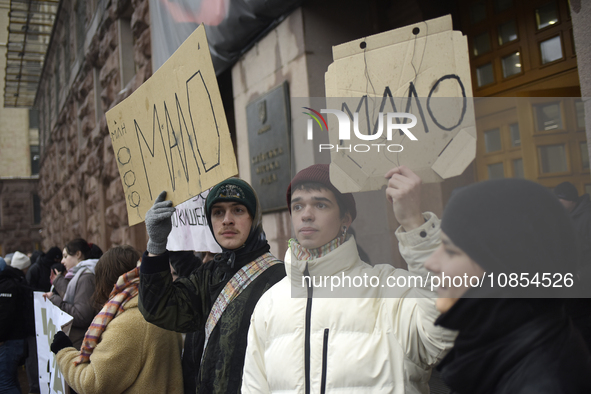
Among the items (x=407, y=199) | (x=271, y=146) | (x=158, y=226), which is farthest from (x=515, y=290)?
(x=271, y=146)

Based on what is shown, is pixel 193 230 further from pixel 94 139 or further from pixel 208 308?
pixel 94 139

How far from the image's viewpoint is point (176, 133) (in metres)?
1.86

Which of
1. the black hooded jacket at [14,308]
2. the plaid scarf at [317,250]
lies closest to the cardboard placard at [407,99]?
the plaid scarf at [317,250]

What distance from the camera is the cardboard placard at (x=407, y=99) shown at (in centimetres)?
87

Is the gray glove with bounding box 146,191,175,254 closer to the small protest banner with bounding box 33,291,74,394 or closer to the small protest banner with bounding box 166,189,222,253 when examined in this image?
the small protest banner with bounding box 166,189,222,253

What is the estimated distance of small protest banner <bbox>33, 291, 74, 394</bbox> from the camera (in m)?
2.74

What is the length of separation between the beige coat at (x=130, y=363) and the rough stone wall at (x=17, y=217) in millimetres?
24837

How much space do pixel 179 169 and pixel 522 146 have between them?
1298mm

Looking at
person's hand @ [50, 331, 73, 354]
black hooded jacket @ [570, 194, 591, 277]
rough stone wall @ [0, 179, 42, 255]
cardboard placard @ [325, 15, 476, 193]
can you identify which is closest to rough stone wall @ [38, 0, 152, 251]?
person's hand @ [50, 331, 73, 354]

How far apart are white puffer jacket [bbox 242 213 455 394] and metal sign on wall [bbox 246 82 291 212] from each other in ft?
6.04

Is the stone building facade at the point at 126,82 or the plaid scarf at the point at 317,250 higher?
the stone building facade at the point at 126,82

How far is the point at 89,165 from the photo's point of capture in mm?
9023

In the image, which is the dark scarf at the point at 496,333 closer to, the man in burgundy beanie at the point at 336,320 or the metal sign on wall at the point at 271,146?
the man in burgundy beanie at the point at 336,320

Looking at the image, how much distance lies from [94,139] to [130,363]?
749 centimetres
